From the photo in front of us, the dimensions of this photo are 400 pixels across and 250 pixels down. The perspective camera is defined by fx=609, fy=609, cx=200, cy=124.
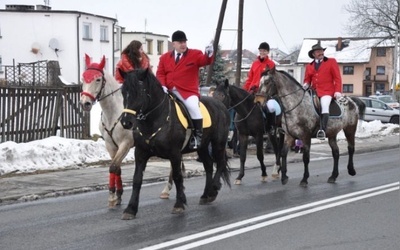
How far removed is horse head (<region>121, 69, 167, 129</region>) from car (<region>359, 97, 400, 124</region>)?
1210 inches

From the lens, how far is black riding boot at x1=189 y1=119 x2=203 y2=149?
9.41 m

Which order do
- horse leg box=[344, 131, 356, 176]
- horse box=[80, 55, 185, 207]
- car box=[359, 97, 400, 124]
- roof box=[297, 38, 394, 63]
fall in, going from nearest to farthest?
horse box=[80, 55, 185, 207] → horse leg box=[344, 131, 356, 176] → car box=[359, 97, 400, 124] → roof box=[297, 38, 394, 63]

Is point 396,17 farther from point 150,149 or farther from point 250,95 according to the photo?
point 150,149

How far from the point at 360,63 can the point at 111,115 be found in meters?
79.8

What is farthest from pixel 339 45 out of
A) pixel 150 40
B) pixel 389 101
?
pixel 389 101

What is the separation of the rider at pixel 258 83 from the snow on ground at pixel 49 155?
4213 millimetres

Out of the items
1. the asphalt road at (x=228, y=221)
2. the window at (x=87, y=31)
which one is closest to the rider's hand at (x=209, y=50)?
the asphalt road at (x=228, y=221)

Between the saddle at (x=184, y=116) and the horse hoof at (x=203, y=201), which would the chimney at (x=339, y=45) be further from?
the saddle at (x=184, y=116)

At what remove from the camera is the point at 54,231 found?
8.02 meters

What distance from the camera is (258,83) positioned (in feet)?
45.5

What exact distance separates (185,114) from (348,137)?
241 inches

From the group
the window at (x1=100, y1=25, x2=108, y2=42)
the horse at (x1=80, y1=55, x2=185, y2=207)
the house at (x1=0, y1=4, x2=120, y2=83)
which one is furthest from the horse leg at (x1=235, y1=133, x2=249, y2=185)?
the window at (x1=100, y1=25, x2=108, y2=42)

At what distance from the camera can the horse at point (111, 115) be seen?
9336mm

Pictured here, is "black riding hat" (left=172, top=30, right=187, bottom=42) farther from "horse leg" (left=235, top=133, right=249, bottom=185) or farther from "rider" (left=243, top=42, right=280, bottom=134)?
"horse leg" (left=235, top=133, right=249, bottom=185)
